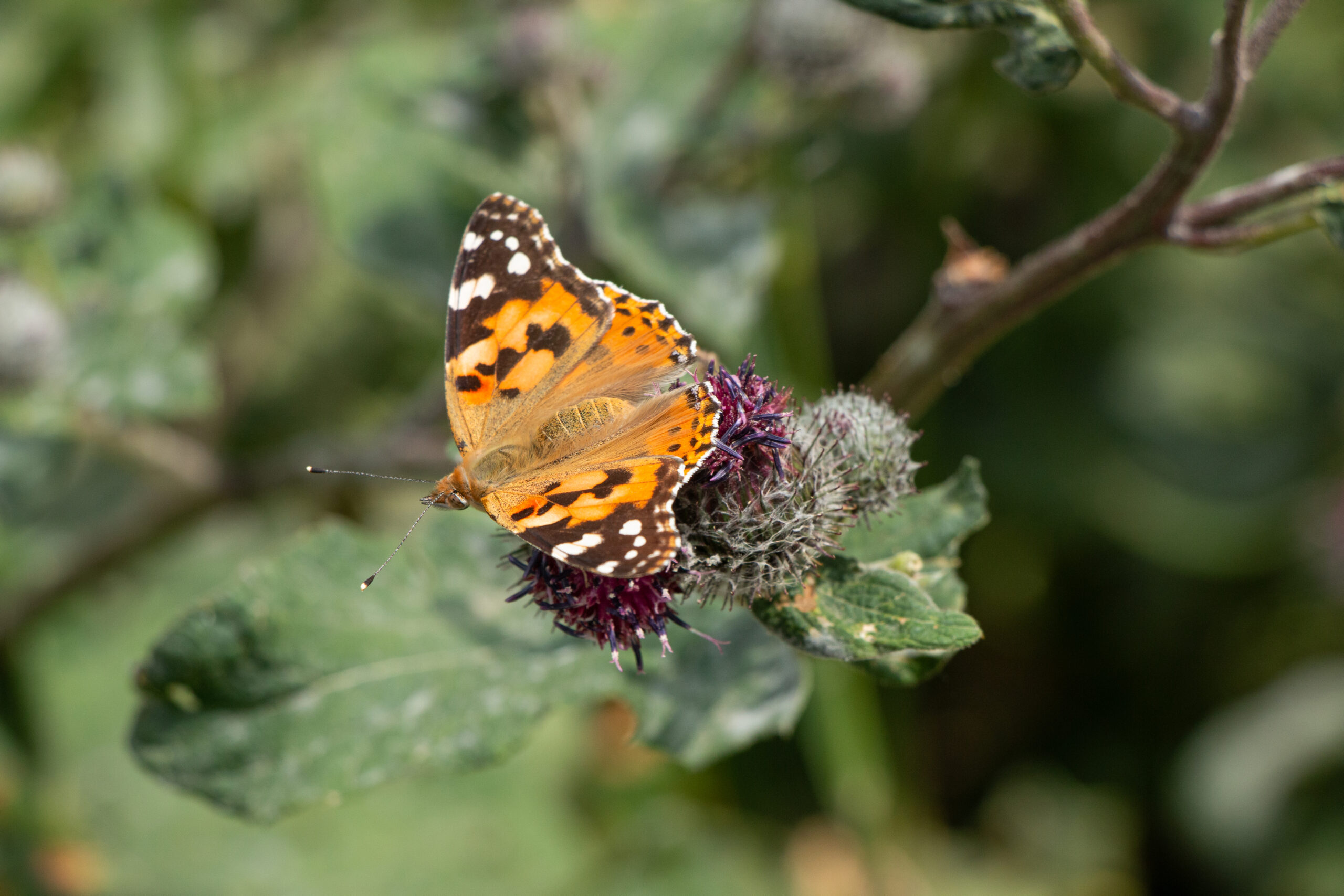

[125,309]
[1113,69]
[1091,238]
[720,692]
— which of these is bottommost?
[720,692]

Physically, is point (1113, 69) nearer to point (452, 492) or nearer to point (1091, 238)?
point (1091, 238)

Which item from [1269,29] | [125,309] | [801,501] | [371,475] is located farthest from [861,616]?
[125,309]

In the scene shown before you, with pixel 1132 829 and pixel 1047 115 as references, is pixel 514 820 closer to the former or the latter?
pixel 1132 829

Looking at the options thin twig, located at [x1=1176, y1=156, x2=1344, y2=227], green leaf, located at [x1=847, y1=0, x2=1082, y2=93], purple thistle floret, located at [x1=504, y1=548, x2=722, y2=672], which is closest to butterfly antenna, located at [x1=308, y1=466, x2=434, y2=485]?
purple thistle floret, located at [x1=504, y1=548, x2=722, y2=672]

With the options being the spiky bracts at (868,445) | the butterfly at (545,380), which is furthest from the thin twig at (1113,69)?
the butterfly at (545,380)

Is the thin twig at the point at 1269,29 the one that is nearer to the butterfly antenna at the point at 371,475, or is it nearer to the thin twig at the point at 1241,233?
the thin twig at the point at 1241,233
